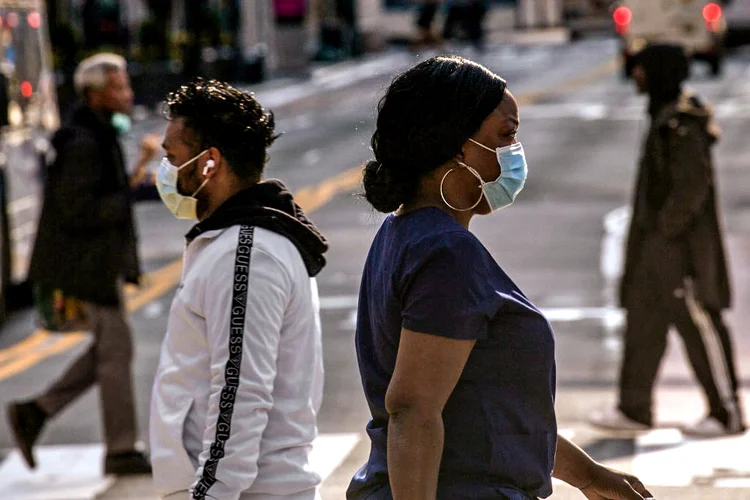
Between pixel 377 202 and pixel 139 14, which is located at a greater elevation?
pixel 377 202

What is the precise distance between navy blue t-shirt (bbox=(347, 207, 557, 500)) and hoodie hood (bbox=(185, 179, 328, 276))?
0.68 m

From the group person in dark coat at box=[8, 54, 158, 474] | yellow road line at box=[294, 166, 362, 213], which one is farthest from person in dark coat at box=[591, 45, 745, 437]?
yellow road line at box=[294, 166, 362, 213]

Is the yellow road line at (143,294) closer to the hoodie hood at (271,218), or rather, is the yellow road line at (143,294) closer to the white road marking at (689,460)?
the hoodie hood at (271,218)

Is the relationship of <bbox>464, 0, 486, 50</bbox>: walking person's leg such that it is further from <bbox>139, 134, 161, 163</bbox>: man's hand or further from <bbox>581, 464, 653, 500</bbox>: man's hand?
<bbox>581, 464, 653, 500</bbox>: man's hand

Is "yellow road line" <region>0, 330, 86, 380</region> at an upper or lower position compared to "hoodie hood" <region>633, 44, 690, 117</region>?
lower

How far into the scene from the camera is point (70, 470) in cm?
791

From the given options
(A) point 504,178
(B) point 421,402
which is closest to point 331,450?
(A) point 504,178

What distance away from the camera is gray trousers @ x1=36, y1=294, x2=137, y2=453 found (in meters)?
7.59

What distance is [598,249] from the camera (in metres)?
14.6

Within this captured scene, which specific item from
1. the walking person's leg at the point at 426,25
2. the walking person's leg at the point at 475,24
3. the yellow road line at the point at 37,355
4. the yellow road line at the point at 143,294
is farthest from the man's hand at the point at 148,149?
the walking person's leg at the point at 475,24

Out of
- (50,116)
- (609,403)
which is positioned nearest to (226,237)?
(609,403)

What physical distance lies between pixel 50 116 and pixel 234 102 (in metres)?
10.1

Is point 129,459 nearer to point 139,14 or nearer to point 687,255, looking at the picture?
point 687,255

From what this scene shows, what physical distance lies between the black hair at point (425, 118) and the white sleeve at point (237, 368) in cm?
59
